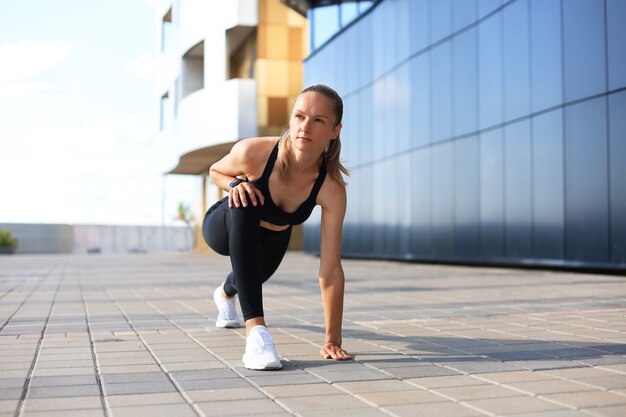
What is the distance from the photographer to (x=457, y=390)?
322 cm

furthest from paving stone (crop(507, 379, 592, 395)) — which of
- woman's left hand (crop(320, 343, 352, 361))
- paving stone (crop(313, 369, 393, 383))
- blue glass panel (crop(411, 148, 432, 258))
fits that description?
blue glass panel (crop(411, 148, 432, 258))

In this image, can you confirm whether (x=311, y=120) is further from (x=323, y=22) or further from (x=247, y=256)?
(x=323, y=22)

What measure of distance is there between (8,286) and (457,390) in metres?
8.97

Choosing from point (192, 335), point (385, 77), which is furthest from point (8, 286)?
point (385, 77)

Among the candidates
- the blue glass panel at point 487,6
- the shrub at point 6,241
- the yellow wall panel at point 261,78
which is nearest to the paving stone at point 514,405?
the blue glass panel at point 487,6

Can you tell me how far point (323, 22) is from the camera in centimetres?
2528

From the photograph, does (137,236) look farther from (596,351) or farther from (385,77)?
(596,351)

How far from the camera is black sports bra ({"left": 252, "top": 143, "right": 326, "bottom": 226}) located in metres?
4.20

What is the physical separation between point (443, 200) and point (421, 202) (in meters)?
0.99

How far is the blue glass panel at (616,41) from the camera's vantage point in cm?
1203

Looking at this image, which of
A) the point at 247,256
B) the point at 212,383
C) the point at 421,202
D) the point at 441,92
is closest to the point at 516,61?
the point at 441,92

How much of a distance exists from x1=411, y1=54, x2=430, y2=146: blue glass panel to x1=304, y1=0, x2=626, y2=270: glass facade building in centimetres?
4

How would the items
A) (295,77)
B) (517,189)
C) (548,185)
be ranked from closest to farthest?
(548,185), (517,189), (295,77)

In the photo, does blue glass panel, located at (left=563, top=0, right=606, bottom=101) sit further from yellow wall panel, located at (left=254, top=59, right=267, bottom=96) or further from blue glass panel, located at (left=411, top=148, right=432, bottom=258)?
yellow wall panel, located at (left=254, top=59, right=267, bottom=96)
